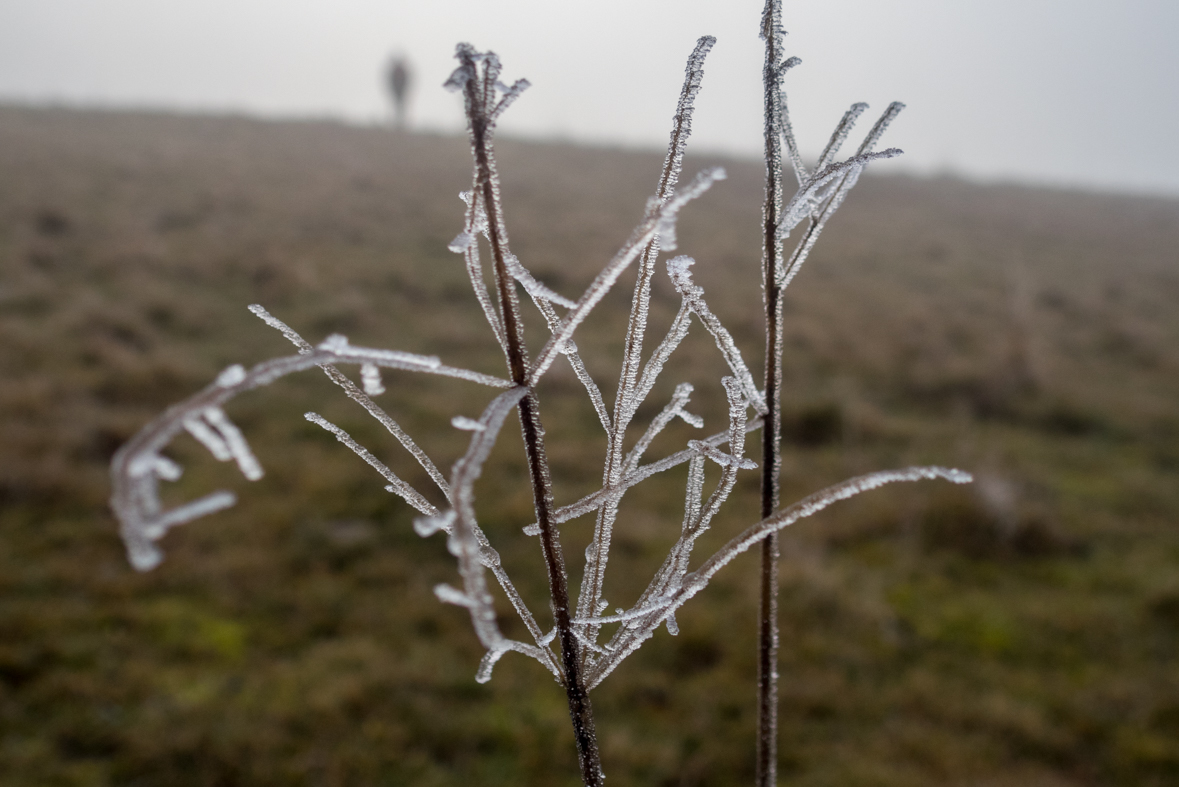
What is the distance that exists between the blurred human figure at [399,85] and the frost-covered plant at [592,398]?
79.6ft

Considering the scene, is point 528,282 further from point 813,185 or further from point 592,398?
point 813,185

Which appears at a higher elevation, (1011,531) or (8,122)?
(8,122)

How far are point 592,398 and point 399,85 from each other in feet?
81.1

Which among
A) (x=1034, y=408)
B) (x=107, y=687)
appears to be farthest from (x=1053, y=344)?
(x=107, y=687)

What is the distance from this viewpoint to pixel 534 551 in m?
4.56

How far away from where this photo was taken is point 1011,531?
15.6 feet

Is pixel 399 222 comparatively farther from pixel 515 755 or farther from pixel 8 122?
pixel 8 122

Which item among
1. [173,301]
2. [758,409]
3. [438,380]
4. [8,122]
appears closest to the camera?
[758,409]

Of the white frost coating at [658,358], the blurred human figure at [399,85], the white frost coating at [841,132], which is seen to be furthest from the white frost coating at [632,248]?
the blurred human figure at [399,85]

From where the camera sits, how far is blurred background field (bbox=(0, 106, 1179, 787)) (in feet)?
10.4

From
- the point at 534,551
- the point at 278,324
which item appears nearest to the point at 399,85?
the point at 534,551

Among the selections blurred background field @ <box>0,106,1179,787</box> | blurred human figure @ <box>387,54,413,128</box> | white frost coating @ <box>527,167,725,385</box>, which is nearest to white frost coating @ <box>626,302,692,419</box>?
white frost coating @ <box>527,167,725,385</box>

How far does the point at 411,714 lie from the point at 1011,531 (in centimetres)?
415

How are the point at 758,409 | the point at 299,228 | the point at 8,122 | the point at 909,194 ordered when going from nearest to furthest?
1. the point at 758,409
2. the point at 299,228
3. the point at 8,122
4. the point at 909,194
